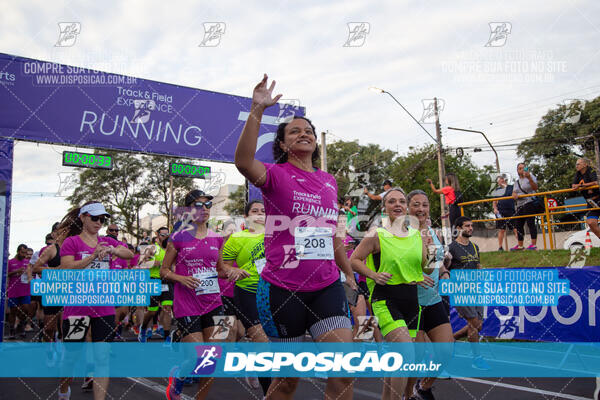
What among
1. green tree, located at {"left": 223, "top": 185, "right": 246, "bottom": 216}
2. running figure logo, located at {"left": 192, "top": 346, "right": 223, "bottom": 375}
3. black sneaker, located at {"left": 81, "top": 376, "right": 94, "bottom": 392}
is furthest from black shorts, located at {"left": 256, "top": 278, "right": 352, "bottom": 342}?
green tree, located at {"left": 223, "top": 185, "right": 246, "bottom": 216}

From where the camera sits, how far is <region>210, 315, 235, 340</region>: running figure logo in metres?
4.86

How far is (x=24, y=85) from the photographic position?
33.2 feet

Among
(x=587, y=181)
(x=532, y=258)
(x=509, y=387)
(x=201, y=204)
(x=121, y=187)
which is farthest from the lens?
(x=121, y=187)

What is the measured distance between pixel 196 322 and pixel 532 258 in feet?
27.1

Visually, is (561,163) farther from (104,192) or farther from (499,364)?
(104,192)

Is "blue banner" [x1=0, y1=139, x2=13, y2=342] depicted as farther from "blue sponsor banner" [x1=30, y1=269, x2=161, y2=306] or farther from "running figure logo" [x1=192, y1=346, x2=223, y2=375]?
"running figure logo" [x1=192, y1=346, x2=223, y2=375]

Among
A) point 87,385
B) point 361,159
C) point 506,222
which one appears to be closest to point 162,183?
point 361,159

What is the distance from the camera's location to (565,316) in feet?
23.2

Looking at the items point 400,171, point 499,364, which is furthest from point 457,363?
point 400,171

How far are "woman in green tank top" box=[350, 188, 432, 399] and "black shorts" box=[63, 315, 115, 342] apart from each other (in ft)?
7.84

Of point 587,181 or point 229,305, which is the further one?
point 587,181

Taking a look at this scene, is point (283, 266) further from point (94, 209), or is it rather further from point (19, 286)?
point (19, 286)

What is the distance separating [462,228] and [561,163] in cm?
1644

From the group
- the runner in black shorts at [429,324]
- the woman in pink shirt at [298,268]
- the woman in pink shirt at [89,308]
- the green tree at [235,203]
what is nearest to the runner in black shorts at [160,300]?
the woman in pink shirt at [89,308]
